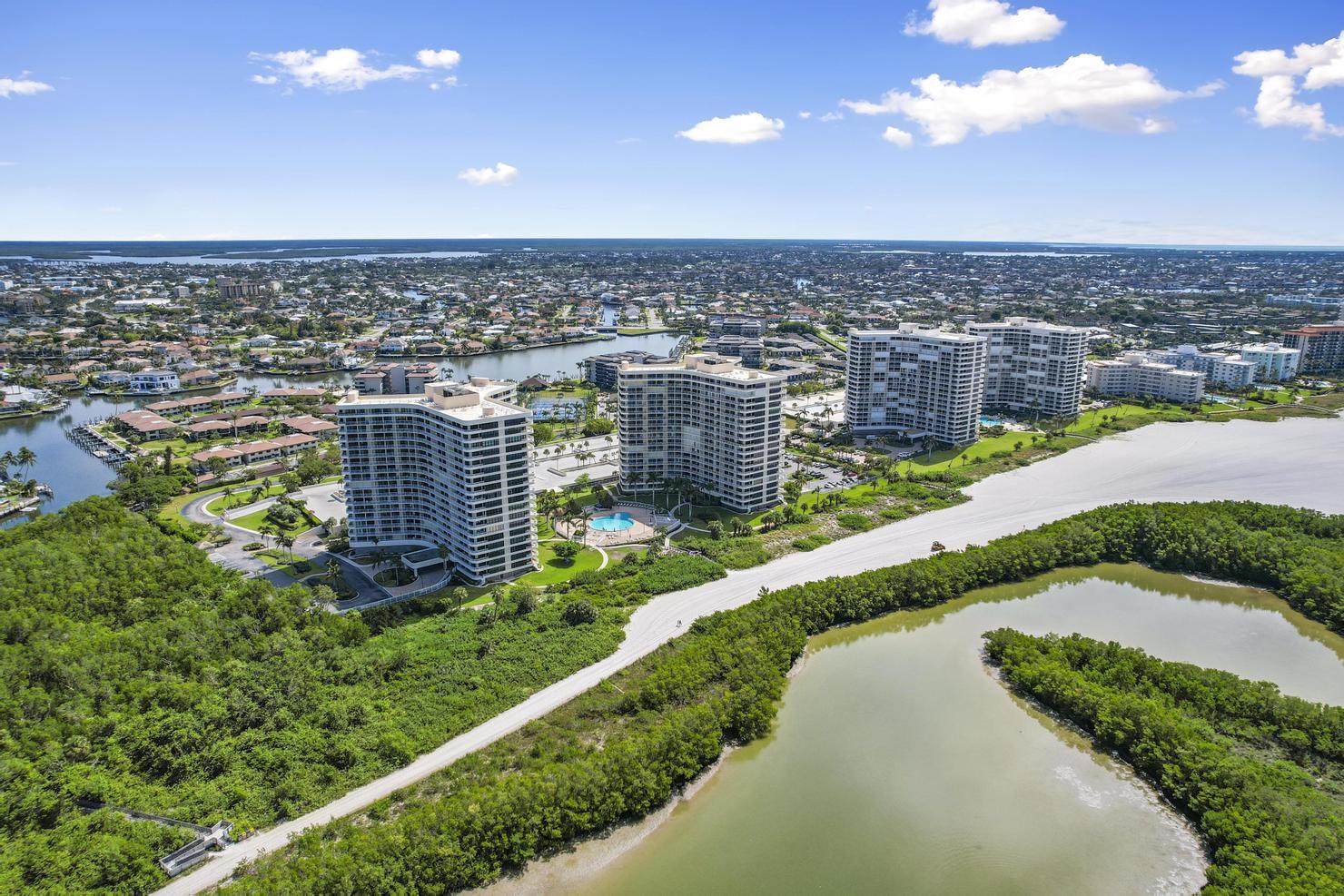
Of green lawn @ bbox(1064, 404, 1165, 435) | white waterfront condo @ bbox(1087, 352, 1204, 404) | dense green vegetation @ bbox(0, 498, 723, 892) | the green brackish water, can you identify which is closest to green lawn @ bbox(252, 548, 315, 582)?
dense green vegetation @ bbox(0, 498, 723, 892)

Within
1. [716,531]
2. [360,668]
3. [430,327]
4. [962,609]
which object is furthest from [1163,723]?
[430,327]

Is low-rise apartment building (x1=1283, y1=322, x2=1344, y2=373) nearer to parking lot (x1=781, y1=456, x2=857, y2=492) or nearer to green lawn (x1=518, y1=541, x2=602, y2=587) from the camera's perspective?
parking lot (x1=781, y1=456, x2=857, y2=492)

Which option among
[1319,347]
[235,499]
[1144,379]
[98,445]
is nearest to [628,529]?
[235,499]

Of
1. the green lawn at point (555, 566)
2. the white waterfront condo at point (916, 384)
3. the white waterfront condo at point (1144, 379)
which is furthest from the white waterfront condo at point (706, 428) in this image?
the white waterfront condo at point (1144, 379)

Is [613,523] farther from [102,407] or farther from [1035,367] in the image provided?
[102,407]

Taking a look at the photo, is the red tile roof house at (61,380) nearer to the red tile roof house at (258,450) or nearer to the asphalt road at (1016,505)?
the red tile roof house at (258,450)

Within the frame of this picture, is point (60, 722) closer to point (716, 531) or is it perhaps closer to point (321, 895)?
point (321, 895)
